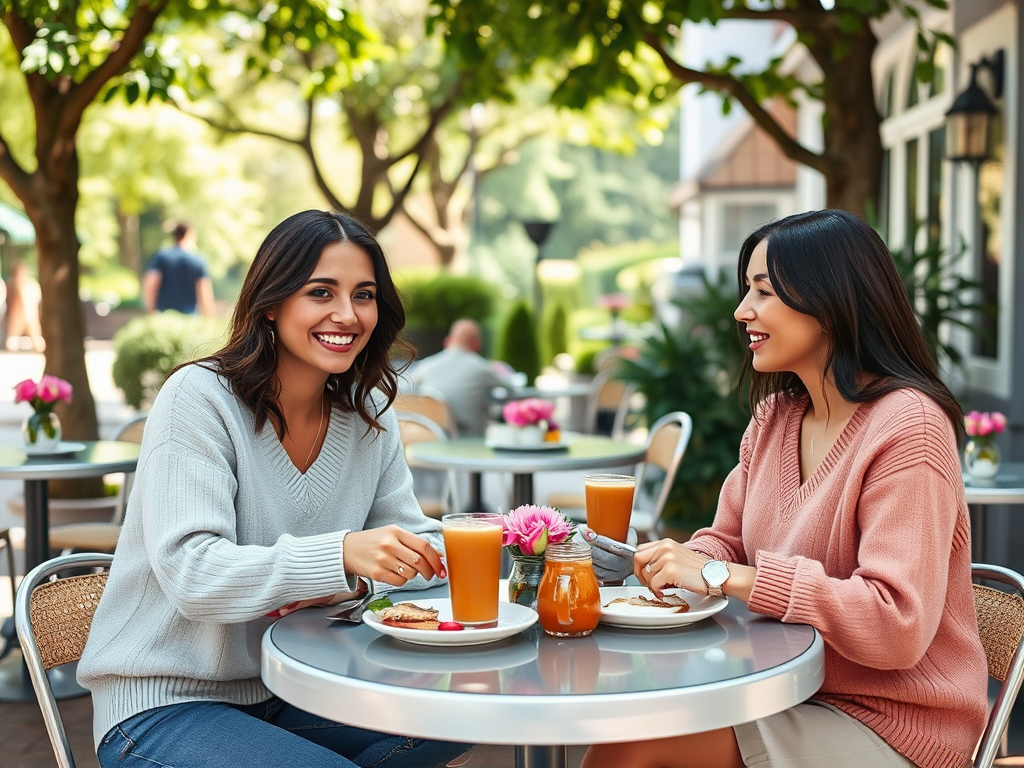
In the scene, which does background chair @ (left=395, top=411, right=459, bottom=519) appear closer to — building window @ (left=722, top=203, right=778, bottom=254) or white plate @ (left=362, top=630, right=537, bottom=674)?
white plate @ (left=362, top=630, right=537, bottom=674)

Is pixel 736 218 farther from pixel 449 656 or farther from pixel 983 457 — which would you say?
pixel 449 656

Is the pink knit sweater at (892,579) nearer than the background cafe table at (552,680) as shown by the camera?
No

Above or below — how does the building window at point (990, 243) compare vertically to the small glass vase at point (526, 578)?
above

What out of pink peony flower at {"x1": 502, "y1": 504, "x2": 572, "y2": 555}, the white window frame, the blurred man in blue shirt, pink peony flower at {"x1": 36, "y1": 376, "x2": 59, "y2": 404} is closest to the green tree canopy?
the white window frame

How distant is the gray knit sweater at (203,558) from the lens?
208 cm

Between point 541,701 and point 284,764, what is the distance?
60cm

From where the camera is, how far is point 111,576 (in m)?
2.27

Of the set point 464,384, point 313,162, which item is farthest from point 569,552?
point 313,162

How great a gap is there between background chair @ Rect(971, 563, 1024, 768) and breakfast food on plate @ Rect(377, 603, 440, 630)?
109 cm

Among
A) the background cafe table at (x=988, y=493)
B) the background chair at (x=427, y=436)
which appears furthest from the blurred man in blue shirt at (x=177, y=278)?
the background cafe table at (x=988, y=493)

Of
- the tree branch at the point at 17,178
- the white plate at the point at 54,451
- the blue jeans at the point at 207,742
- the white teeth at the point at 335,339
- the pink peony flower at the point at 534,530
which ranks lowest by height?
the blue jeans at the point at 207,742

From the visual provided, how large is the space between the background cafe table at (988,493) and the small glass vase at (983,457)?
3cm

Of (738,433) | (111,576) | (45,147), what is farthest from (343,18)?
(111,576)

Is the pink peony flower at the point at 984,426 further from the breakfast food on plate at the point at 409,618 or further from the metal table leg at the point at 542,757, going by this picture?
the breakfast food on plate at the point at 409,618
